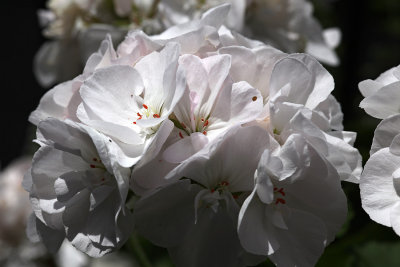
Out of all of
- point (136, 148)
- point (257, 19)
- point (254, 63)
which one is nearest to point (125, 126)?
point (136, 148)

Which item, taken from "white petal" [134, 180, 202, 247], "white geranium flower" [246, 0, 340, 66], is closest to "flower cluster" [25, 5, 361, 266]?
"white petal" [134, 180, 202, 247]

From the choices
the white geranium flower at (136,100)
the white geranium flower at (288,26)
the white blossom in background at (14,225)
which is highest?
the white geranium flower at (136,100)

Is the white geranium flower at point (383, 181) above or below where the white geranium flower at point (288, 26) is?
above

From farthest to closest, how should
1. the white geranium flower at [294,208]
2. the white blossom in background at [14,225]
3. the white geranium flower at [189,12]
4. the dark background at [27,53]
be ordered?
1. the dark background at [27,53]
2. the white blossom in background at [14,225]
3. the white geranium flower at [189,12]
4. the white geranium flower at [294,208]

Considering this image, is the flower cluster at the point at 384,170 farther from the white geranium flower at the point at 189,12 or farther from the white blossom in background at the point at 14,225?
the white blossom in background at the point at 14,225

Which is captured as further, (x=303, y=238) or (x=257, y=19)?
(x=257, y=19)

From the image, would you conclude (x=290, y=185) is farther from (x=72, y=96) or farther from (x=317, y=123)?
(x=72, y=96)

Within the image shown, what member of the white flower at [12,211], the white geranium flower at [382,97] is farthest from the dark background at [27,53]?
the white geranium flower at [382,97]
